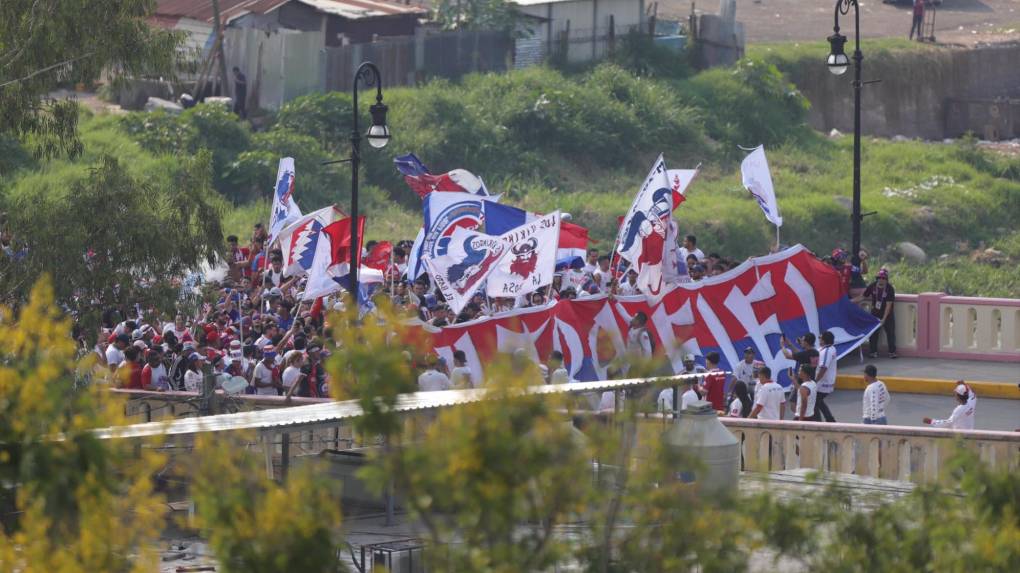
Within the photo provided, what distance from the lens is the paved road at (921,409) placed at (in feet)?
73.2

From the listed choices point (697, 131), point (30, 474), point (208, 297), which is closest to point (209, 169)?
point (208, 297)

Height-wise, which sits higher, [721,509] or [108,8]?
[108,8]

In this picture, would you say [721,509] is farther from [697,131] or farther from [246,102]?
[697,131]

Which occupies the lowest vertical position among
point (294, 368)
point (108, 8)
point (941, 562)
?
point (294, 368)

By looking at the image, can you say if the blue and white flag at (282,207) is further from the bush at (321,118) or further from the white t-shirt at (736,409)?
the bush at (321,118)

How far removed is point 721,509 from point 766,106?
40712 millimetres

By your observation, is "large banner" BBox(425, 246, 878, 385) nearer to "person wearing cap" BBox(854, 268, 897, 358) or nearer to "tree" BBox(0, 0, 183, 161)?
"person wearing cap" BBox(854, 268, 897, 358)

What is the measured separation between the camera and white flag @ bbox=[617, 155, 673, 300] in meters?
23.5

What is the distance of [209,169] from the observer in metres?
21.3

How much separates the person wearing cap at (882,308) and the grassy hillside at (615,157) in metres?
14.2

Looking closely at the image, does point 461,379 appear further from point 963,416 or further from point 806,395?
point 963,416

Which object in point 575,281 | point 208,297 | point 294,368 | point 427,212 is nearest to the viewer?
point 294,368

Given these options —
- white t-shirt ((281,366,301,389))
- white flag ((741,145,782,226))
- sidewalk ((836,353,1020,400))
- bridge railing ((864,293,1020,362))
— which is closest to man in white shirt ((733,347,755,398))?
sidewalk ((836,353,1020,400))

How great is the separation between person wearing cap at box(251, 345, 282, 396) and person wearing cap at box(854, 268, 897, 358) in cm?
886
